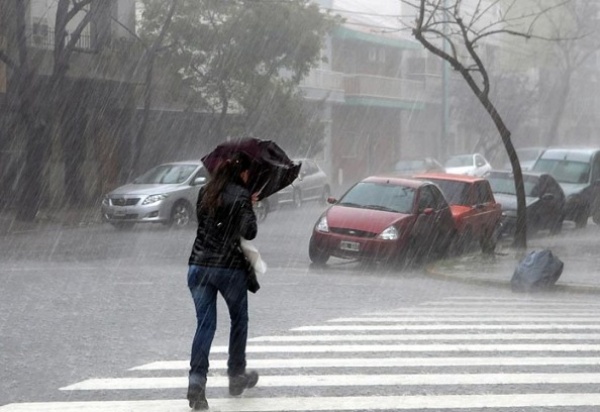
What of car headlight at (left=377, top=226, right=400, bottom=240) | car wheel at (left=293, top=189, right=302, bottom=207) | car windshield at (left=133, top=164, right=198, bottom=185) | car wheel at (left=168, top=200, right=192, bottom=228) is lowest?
car wheel at (left=293, top=189, right=302, bottom=207)

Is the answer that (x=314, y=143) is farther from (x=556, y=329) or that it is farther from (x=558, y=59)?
(x=556, y=329)

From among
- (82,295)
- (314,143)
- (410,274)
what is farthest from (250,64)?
(82,295)

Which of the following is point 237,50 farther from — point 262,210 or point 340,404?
point 340,404

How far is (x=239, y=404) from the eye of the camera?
7.57 meters

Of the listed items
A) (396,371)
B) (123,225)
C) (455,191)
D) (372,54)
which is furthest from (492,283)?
(372,54)

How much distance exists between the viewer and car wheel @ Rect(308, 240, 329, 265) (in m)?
18.2

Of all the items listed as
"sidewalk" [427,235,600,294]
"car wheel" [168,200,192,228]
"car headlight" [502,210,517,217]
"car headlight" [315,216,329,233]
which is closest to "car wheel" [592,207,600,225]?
"car headlight" [502,210,517,217]

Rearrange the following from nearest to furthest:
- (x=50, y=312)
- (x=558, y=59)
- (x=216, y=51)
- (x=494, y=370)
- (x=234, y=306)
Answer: (x=234, y=306)
(x=494, y=370)
(x=50, y=312)
(x=216, y=51)
(x=558, y=59)

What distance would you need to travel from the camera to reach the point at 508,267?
58.9 ft

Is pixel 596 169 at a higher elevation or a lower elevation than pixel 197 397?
lower

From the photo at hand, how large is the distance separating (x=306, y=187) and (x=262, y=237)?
423 inches

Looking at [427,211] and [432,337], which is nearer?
[432,337]

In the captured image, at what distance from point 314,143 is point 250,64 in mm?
5566

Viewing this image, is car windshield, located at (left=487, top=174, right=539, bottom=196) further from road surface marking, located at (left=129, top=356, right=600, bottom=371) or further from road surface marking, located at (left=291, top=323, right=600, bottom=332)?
road surface marking, located at (left=129, top=356, right=600, bottom=371)
